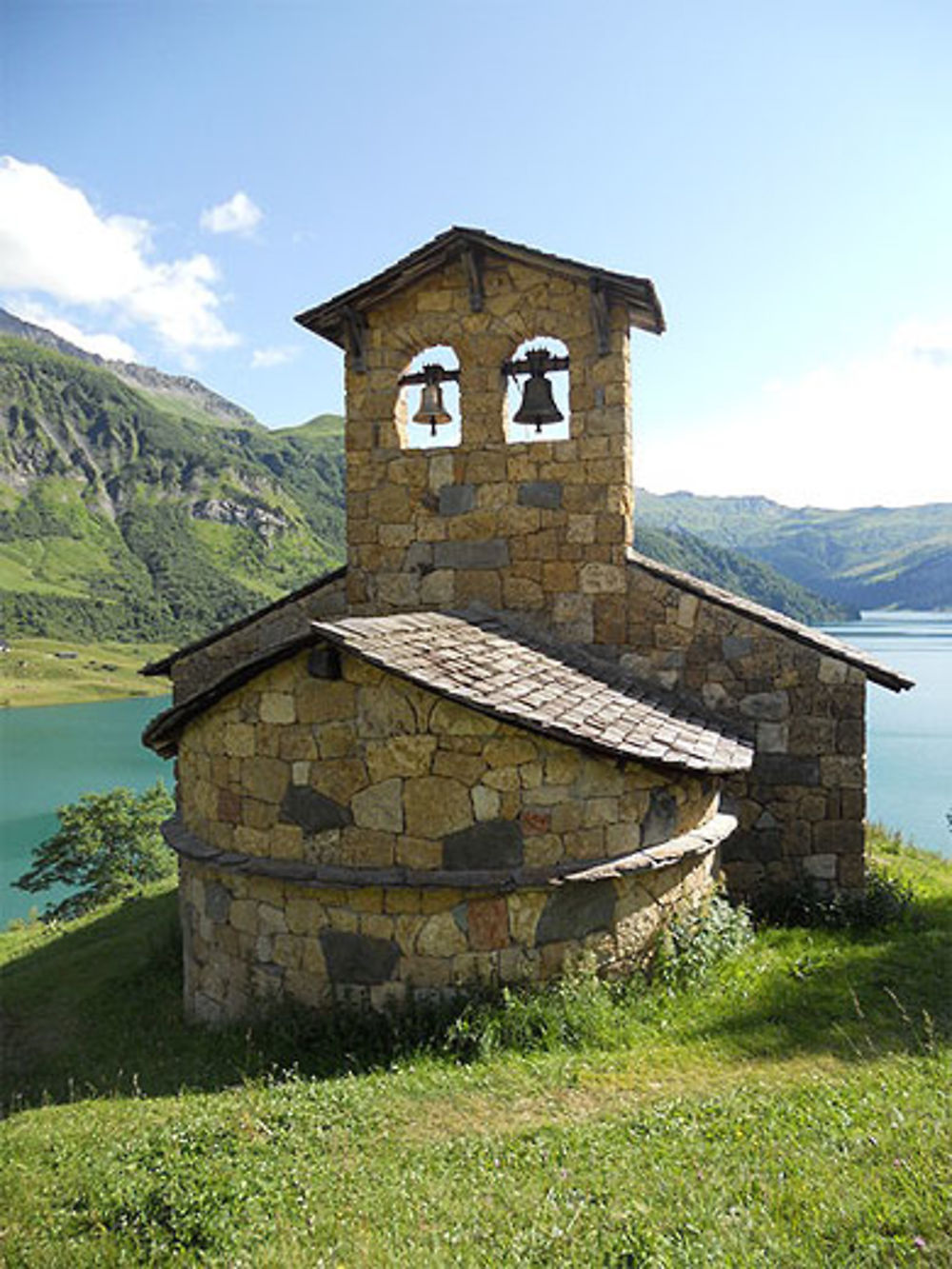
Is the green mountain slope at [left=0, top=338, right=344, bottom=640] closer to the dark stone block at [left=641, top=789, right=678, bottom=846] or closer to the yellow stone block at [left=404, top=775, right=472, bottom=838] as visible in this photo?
the yellow stone block at [left=404, top=775, right=472, bottom=838]

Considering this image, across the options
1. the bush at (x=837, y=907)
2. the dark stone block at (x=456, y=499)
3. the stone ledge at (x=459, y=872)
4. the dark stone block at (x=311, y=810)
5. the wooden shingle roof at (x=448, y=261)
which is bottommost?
the bush at (x=837, y=907)

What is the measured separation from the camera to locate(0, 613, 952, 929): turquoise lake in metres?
25.3

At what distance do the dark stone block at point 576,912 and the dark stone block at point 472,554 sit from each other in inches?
125

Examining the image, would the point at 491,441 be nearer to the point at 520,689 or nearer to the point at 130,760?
the point at 520,689

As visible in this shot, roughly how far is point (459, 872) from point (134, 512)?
14799 centimetres

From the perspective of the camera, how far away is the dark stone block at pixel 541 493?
7090 millimetres

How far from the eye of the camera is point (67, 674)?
241 ft

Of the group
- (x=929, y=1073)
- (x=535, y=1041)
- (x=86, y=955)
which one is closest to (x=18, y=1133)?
(x=535, y=1041)

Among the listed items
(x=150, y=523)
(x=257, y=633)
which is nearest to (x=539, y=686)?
(x=257, y=633)

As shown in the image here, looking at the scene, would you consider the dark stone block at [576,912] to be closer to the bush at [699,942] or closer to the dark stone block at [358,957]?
the bush at [699,942]

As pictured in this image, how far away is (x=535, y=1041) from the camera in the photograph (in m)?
4.61

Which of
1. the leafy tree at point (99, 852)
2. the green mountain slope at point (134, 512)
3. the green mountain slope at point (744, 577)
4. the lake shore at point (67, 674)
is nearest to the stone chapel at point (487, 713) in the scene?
the leafy tree at point (99, 852)

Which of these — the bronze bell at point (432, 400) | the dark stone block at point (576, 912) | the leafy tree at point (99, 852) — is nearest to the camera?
the dark stone block at point (576, 912)

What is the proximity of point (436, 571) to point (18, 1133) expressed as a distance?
4977mm
